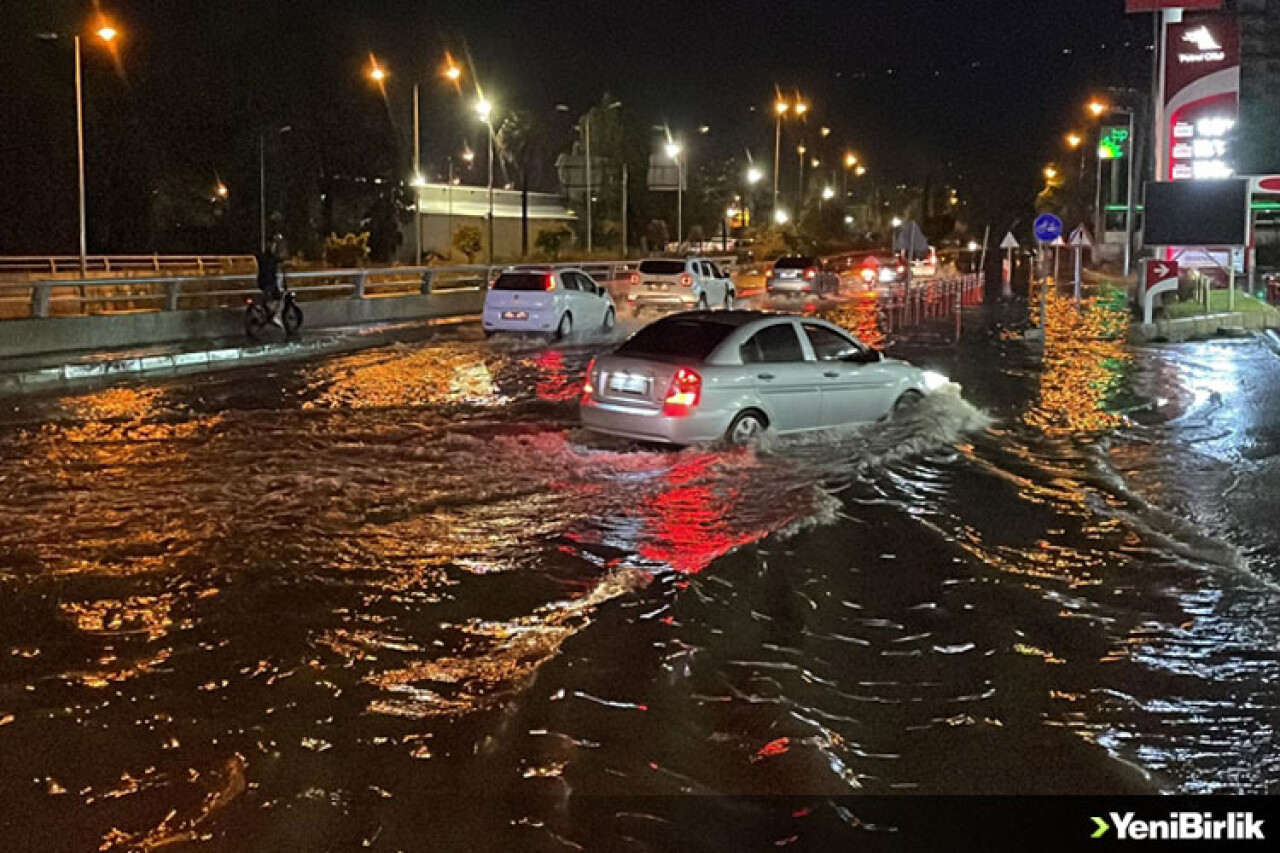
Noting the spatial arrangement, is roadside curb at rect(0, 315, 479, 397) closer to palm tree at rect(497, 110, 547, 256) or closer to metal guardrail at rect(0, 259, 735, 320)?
metal guardrail at rect(0, 259, 735, 320)

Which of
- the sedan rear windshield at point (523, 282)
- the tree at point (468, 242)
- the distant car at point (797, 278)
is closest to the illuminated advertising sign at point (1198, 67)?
the distant car at point (797, 278)

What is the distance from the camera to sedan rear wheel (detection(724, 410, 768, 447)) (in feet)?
43.0

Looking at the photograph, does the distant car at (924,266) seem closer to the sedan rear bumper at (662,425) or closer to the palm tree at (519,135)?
the palm tree at (519,135)

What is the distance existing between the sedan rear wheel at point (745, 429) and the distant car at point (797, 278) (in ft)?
122

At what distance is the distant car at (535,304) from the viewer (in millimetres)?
28062

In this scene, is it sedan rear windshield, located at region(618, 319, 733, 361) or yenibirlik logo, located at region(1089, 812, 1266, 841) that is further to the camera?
sedan rear windshield, located at region(618, 319, 733, 361)

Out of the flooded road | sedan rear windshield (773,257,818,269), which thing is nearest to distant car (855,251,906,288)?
sedan rear windshield (773,257,818,269)

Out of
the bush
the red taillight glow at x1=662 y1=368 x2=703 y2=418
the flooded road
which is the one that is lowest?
the flooded road

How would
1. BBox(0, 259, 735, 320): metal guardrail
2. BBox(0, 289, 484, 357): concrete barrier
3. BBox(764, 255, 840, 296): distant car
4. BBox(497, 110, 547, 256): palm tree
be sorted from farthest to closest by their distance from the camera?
BBox(497, 110, 547, 256): palm tree
BBox(764, 255, 840, 296): distant car
BBox(0, 259, 735, 320): metal guardrail
BBox(0, 289, 484, 357): concrete barrier

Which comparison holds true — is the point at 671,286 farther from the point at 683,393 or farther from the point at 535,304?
the point at 683,393

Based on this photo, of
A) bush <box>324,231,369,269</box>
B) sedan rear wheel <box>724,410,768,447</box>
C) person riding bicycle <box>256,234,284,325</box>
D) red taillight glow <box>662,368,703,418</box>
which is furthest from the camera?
bush <box>324,231,369,269</box>

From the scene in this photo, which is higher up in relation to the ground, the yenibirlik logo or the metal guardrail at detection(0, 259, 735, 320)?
the metal guardrail at detection(0, 259, 735, 320)

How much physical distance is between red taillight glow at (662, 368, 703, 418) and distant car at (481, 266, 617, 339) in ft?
50.4

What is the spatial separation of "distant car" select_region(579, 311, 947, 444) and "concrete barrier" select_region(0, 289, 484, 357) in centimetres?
1370
